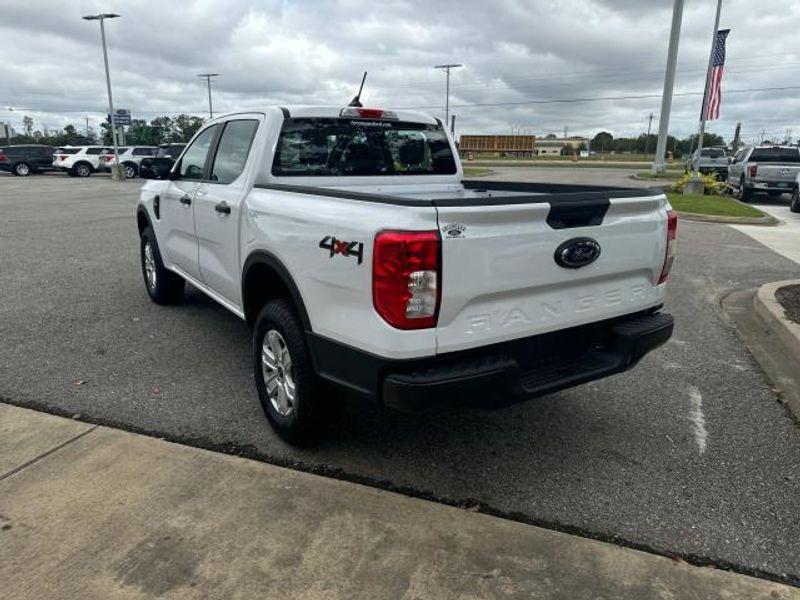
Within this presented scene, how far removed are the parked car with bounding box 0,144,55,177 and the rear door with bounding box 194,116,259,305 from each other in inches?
1371

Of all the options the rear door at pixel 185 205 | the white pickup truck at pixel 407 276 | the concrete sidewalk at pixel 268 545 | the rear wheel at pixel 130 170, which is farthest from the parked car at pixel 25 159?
the concrete sidewalk at pixel 268 545

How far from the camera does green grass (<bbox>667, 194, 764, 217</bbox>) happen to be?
Answer: 14.2 metres

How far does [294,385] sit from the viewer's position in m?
3.23

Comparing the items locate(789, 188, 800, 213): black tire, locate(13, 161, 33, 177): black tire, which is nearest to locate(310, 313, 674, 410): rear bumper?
locate(789, 188, 800, 213): black tire

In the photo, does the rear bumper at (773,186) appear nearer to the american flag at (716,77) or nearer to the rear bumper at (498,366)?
the american flag at (716,77)

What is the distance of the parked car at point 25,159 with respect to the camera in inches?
1304

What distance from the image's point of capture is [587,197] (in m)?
2.96

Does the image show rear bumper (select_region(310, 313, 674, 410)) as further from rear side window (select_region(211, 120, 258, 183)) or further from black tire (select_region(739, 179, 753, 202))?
black tire (select_region(739, 179, 753, 202))

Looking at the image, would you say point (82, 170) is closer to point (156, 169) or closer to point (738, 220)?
point (738, 220)

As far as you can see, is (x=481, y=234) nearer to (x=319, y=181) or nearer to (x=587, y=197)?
(x=587, y=197)

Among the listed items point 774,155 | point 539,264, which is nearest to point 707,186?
point 774,155

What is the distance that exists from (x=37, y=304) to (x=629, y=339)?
5868mm

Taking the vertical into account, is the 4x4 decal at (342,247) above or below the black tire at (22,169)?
above

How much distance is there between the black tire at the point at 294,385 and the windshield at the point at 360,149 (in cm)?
109
